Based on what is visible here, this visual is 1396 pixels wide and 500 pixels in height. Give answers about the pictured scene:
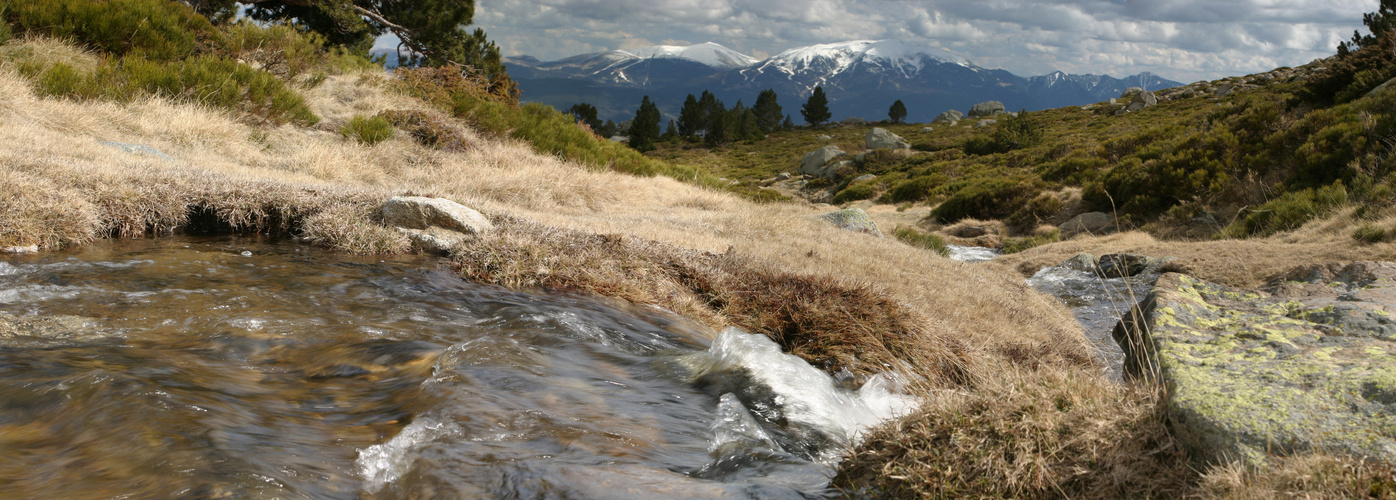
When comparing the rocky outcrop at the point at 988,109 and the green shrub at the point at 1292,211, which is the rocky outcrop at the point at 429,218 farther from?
the rocky outcrop at the point at 988,109

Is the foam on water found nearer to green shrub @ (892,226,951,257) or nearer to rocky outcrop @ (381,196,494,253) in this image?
rocky outcrop @ (381,196,494,253)

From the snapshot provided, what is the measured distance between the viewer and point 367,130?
12.2 metres

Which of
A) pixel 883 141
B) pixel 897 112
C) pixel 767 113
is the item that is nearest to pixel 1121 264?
pixel 883 141

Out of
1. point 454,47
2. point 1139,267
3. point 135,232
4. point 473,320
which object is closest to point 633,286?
point 473,320

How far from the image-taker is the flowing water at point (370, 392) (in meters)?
2.49

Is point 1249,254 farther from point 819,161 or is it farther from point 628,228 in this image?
point 819,161

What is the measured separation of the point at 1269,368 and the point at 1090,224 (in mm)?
17104

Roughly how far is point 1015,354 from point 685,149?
67.7 m

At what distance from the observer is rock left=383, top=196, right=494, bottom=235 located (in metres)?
6.86

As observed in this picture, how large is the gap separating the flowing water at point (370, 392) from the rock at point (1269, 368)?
1.20 m

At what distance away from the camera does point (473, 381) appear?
3543 mm

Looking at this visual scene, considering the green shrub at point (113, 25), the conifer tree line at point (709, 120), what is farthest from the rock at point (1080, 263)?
the conifer tree line at point (709, 120)

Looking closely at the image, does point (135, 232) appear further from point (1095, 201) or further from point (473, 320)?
point (1095, 201)

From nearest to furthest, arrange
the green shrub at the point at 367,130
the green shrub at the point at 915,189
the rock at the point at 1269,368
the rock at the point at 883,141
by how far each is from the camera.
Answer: the rock at the point at 1269,368 → the green shrub at the point at 367,130 → the green shrub at the point at 915,189 → the rock at the point at 883,141
